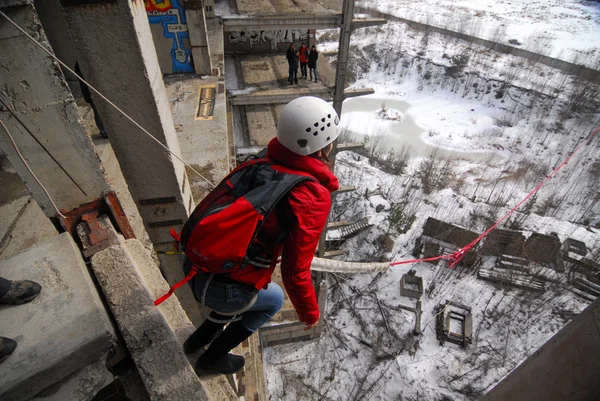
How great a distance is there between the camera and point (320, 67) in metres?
9.78

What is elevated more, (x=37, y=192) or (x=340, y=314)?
(x=37, y=192)

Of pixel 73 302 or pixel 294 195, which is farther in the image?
pixel 73 302

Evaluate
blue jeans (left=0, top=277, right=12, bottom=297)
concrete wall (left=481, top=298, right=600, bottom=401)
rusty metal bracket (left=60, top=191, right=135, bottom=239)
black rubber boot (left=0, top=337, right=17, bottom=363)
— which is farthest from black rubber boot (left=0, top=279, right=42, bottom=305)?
concrete wall (left=481, top=298, right=600, bottom=401)

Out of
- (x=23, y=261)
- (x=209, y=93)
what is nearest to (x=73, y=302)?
(x=23, y=261)

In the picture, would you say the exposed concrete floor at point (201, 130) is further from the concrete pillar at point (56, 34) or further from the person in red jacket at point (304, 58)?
the person in red jacket at point (304, 58)

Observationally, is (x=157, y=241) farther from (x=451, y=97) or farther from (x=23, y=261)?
(x=451, y=97)

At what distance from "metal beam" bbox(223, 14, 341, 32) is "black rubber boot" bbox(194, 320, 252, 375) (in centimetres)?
628

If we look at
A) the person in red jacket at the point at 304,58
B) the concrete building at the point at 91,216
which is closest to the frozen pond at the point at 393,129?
the person in red jacket at the point at 304,58

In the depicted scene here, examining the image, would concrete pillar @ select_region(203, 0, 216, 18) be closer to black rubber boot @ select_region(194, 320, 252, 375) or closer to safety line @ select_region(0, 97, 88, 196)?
safety line @ select_region(0, 97, 88, 196)

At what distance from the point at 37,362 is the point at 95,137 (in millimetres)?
4016

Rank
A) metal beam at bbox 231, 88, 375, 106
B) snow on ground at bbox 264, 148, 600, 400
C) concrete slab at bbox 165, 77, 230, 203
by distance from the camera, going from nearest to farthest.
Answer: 1. concrete slab at bbox 165, 77, 230, 203
2. metal beam at bbox 231, 88, 375, 106
3. snow on ground at bbox 264, 148, 600, 400

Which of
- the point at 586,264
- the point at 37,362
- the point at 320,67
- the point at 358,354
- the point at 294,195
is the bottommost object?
the point at 358,354

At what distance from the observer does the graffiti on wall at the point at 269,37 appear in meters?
10.2

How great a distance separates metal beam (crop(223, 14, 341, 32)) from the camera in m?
6.96
